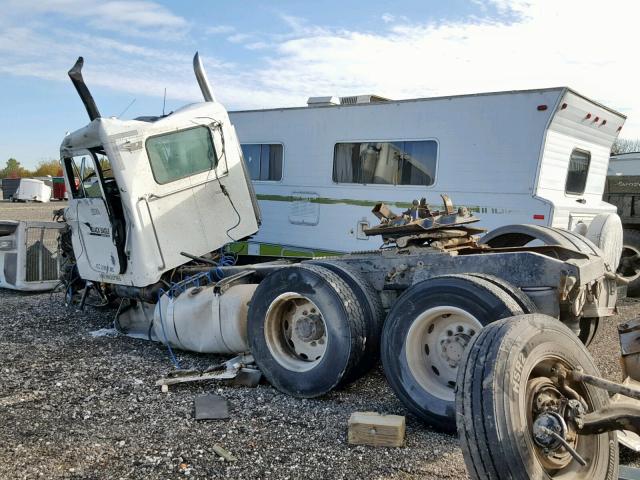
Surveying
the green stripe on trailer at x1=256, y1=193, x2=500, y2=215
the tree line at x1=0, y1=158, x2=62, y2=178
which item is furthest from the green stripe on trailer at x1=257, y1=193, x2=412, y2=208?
the tree line at x1=0, y1=158, x2=62, y2=178

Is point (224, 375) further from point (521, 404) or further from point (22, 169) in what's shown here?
point (22, 169)

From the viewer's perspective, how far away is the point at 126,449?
3750 millimetres

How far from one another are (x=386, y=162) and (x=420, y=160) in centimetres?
51

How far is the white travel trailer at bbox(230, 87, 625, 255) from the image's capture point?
737 cm

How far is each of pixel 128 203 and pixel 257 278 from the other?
153cm

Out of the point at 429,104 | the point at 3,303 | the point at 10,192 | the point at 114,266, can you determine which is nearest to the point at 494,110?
the point at 429,104

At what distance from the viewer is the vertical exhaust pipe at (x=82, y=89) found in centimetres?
621

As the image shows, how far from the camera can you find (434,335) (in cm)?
417

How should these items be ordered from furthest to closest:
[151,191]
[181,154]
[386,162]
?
[386,162] < [181,154] < [151,191]

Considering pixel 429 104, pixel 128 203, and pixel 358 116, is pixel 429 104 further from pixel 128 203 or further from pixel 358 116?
pixel 128 203

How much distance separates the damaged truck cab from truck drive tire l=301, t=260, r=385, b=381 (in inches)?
87.6

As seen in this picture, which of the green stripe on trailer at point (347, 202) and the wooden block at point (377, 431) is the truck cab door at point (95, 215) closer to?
the green stripe on trailer at point (347, 202)

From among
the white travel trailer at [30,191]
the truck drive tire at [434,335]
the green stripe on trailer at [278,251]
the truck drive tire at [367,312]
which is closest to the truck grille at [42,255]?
the green stripe on trailer at [278,251]

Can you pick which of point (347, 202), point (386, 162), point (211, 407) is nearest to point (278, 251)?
point (347, 202)
